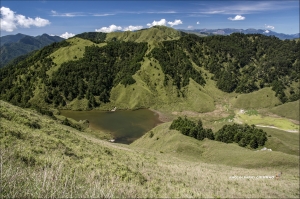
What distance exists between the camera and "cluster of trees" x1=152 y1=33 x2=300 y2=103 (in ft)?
466

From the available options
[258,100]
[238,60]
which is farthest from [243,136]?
[238,60]

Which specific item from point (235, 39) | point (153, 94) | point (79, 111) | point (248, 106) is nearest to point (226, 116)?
point (248, 106)

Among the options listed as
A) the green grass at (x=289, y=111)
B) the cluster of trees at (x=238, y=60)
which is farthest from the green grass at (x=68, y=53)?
the green grass at (x=289, y=111)

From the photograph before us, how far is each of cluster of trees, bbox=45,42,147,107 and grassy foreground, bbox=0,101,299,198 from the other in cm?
7301

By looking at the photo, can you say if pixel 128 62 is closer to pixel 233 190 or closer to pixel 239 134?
pixel 239 134

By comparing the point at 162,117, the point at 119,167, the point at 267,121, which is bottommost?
the point at 267,121

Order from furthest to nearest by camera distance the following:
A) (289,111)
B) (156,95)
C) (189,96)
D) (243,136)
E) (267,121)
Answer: (156,95) → (189,96) → (289,111) → (267,121) → (243,136)

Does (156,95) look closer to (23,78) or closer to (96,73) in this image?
(96,73)

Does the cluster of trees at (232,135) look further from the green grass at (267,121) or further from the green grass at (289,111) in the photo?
the green grass at (289,111)

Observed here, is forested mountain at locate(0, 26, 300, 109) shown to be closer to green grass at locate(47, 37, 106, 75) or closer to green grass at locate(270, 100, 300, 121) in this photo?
green grass at locate(47, 37, 106, 75)

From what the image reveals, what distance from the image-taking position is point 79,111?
114625 mm

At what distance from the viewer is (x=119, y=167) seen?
2028cm

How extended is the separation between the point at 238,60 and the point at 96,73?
392 feet

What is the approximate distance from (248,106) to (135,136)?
7477 centimetres
